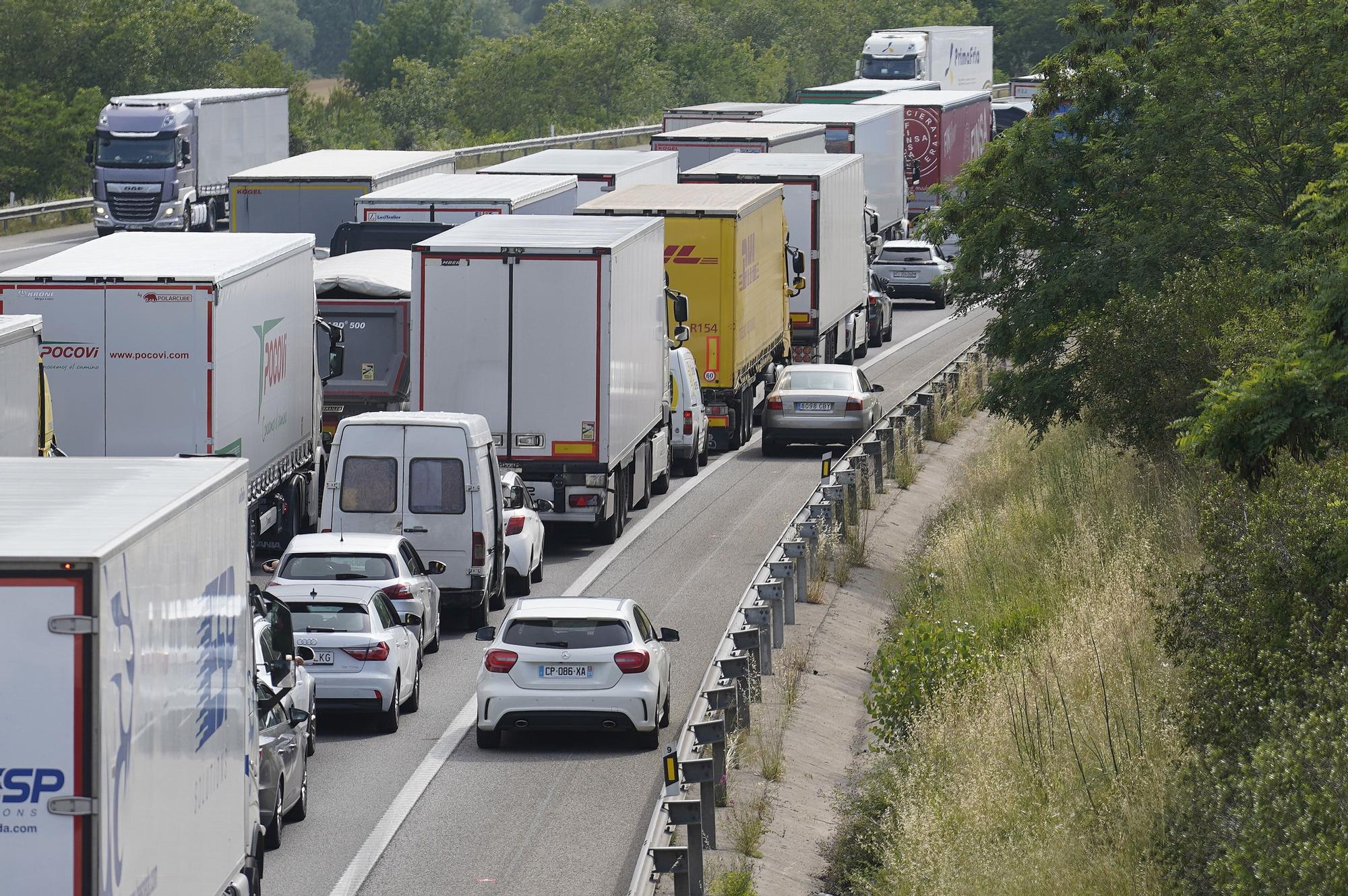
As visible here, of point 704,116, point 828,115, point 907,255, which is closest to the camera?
point 907,255

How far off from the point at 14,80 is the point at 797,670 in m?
60.9

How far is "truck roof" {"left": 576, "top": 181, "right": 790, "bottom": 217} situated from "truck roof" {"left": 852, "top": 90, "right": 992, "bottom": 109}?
25.7 metres

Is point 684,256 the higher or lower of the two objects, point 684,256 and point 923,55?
the lower

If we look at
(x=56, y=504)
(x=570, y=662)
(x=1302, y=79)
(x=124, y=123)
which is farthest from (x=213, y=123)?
(x=56, y=504)

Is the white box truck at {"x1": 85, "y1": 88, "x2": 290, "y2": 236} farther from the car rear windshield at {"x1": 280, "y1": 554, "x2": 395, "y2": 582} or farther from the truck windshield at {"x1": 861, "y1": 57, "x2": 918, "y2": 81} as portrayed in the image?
the truck windshield at {"x1": 861, "y1": 57, "x2": 918, "y2": 81}

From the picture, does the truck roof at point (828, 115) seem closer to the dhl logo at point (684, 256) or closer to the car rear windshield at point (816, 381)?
the car rear windshield at point (816, 381)

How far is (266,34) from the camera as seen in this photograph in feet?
541

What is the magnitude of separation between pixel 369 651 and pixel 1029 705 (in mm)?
5518

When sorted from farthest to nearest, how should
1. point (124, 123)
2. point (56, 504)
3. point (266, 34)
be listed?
1. point (266, 34)
2. point (124, 123)
3. point (56, 504)

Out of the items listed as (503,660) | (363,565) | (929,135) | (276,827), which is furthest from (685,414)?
(929,135)

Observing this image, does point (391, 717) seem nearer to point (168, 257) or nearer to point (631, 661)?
point (631, 661)

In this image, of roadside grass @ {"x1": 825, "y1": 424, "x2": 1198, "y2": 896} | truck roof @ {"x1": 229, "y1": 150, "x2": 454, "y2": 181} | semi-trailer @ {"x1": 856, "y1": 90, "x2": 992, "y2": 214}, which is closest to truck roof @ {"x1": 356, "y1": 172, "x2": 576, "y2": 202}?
truck roof @ {"x1": 229, "y1": 150, "x2": 454, "y2": 181}

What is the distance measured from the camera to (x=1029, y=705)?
53.5 ft

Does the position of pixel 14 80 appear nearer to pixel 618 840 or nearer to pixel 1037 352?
pixel 1037 352
